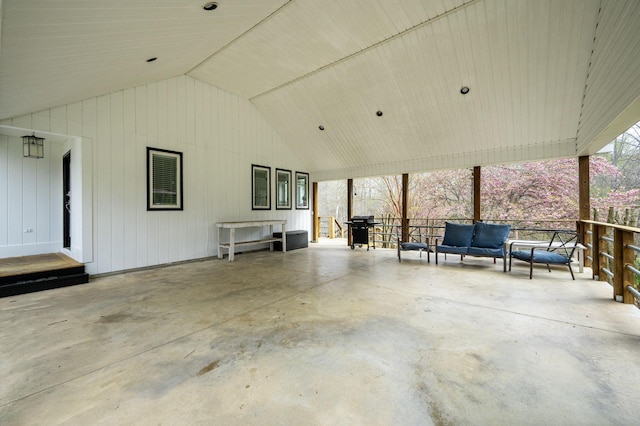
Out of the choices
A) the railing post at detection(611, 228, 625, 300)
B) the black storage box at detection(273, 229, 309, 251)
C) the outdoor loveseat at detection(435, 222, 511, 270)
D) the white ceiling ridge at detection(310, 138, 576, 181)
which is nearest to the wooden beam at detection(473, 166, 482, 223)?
the white ceiling ridge at detection(310, 138, 576, 181)

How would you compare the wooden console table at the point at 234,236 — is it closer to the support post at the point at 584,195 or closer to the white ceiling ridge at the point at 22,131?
the white ceiling ridge at the point at 22,131

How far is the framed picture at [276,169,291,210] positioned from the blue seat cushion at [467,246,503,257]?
5.25 metres

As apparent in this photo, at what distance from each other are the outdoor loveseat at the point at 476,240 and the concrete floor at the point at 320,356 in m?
1.28

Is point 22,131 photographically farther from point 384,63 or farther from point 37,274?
point 384,63

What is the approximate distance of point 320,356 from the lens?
2.14m

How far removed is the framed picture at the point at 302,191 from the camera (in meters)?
9.12

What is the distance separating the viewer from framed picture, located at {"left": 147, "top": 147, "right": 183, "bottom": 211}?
5.40 metres

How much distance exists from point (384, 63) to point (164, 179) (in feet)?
16.3

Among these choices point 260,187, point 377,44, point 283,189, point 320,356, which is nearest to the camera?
point 320,356

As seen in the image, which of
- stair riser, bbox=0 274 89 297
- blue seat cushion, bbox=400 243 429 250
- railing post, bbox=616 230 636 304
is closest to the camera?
railing post, bbox=616 230 636 304

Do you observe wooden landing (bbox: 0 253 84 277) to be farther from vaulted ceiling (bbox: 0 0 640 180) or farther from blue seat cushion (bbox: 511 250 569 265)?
blue seat cushion (bbox: 511 250 569 265)

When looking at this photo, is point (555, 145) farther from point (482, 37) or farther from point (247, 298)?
point (247, 298)

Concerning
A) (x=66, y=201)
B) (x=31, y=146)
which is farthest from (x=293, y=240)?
(x=31, y=146)

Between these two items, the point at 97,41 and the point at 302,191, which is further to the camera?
the point at 302,191
